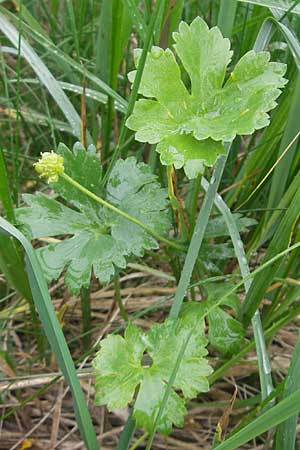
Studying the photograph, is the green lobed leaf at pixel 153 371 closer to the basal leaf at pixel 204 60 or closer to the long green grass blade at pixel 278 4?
→ the basal leaf at pixel 204 60

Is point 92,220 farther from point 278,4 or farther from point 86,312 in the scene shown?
point 278,4

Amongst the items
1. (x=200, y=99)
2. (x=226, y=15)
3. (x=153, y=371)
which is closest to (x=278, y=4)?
(x=226, y=15)

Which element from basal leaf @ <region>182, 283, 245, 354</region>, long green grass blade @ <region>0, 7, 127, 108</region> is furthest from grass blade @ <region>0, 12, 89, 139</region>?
basal leaf @ <region>182, 283, 245, 354</region>

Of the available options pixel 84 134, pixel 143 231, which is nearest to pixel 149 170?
pixel 143 231

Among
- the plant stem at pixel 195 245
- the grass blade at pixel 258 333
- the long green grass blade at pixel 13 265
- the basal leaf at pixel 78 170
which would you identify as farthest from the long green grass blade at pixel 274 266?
the long green grass blade at pixel 13 265

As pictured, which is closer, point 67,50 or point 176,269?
point 176,269

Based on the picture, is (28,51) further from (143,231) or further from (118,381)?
(118,381)

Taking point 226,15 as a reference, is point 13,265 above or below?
below
